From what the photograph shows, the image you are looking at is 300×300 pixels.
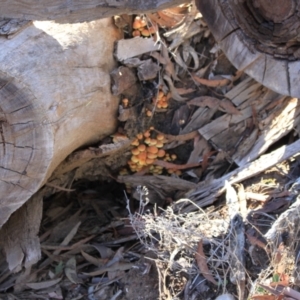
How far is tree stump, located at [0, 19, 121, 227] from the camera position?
7.99 feet

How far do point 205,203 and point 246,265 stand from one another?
0.54m

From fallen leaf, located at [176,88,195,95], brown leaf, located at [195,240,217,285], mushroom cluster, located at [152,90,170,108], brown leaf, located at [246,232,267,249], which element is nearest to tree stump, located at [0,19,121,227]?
mushroom cluster, located at [152,90,170,108]

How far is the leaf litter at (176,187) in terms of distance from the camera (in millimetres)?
2666

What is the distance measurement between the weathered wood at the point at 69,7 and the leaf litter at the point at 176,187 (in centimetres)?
69

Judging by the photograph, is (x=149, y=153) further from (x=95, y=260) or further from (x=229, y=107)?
(x=95, y=260)

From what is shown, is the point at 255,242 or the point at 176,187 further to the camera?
the point at 176,187

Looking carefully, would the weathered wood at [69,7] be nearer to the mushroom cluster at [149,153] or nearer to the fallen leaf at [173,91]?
the fallen leaf at [173,91]

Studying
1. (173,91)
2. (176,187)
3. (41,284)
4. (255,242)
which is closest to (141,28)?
(173,91)

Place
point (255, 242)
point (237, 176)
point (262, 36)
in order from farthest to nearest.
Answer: point (237, 176) < point (255, 242) < point (262, 36)

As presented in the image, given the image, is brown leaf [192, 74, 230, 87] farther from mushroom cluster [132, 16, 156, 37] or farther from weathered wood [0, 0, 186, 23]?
weathered wood [0, 0, 186, 23]

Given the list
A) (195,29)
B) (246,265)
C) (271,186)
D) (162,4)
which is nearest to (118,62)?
(195,29)

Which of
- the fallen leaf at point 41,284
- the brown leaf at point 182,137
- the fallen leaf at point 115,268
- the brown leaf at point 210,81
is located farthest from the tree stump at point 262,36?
the fallen leaf at point 41,284

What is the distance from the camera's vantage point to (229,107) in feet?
10.4

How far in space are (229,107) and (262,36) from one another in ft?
2.95
